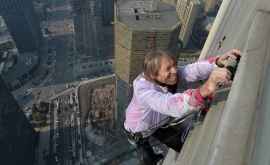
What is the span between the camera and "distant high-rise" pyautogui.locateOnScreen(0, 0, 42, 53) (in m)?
75.5

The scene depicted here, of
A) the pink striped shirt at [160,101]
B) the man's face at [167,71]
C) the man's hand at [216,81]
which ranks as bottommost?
the pink striped shirt at [160,101]

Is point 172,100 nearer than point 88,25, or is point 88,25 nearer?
point 172,100

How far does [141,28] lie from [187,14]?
38659 millimetres

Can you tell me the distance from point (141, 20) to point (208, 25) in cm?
4906

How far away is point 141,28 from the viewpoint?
3972cm

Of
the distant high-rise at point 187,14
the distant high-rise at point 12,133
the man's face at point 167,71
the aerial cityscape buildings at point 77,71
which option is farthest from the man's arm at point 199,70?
the distant high-rise at point 187,14

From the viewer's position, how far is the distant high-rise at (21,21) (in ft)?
248

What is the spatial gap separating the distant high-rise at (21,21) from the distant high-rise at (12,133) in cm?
3527

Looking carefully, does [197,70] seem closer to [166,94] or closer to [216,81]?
[166,94]

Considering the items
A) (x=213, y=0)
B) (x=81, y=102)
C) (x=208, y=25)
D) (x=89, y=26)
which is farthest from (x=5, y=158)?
(x=213, y=0)

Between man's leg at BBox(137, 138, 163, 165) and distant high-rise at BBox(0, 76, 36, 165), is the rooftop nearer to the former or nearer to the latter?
distant high-rise at BBox(0, 76, 36, 165)

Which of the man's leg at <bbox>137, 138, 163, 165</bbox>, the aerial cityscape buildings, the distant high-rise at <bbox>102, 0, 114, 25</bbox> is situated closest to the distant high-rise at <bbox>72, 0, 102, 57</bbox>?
the aerial cityscape buildings

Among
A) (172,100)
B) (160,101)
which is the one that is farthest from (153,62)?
(172,100)

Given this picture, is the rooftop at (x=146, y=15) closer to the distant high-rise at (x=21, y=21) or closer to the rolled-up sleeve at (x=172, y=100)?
the rolled-up sleeve at (x=172, y=100)
